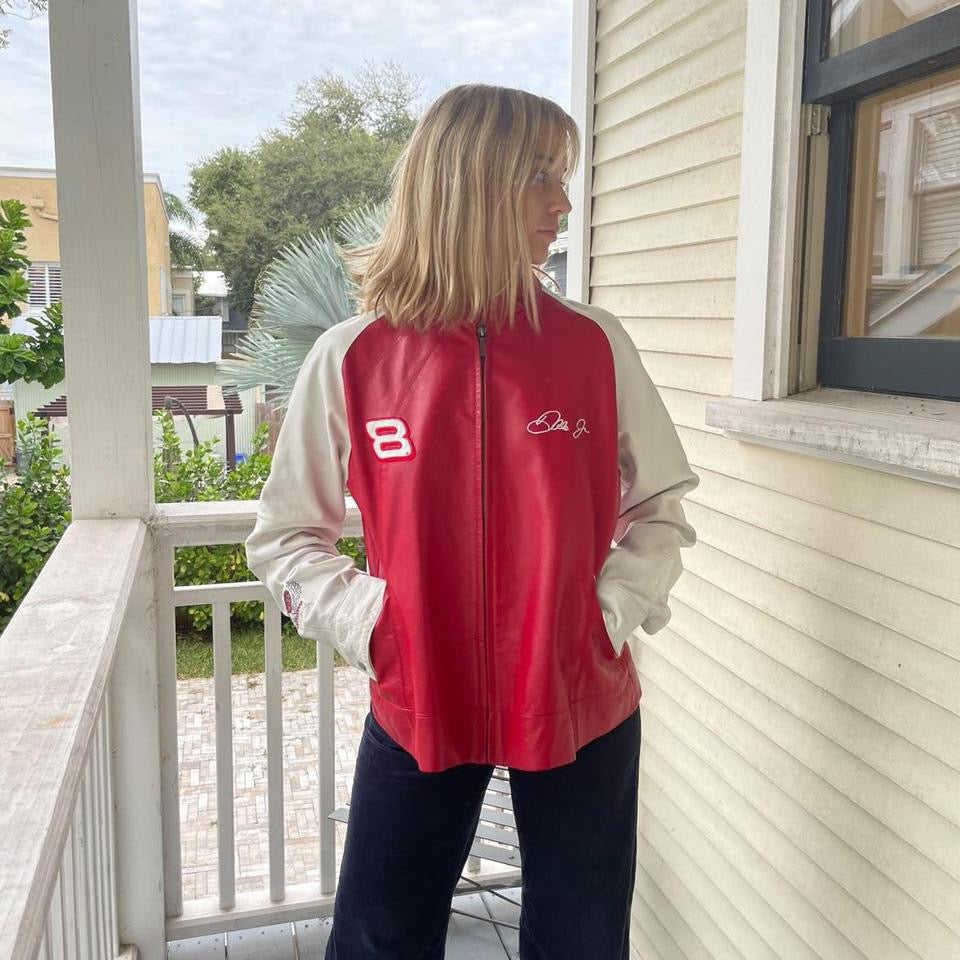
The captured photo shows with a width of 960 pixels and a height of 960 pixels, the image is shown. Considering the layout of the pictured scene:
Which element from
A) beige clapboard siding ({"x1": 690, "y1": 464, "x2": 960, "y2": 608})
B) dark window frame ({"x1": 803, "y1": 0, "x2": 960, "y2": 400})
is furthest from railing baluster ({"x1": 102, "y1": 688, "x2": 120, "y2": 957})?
dark window frame ({"x1": 803, "y1": 0, "x2": 960, "y2": 400})

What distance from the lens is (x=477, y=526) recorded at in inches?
55.7

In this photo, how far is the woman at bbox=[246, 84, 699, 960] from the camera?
4.61ft

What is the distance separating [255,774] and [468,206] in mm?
3886

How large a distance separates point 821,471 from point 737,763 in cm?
66

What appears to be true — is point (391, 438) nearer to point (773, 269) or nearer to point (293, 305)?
point (773, 269)

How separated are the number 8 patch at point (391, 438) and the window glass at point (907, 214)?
2.55 ft

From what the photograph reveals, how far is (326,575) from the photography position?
4.85 ft

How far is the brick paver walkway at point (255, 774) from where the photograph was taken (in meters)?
3.82

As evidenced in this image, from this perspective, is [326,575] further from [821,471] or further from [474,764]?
[821,471]

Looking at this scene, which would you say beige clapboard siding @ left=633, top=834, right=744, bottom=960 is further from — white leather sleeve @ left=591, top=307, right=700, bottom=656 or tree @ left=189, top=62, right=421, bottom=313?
tree @ left=189, top=62, right=421, bottom=313

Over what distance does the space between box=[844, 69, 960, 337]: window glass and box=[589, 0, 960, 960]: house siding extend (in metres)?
0.26

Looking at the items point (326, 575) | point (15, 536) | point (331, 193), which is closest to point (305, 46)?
point (331, 193)

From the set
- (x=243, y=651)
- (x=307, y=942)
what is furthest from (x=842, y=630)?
(x=243, y=651)
